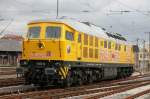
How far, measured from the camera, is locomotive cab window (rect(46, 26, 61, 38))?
75.5 ft

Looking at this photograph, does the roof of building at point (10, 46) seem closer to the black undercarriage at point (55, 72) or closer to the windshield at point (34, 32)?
the black undercarriage at point (55, 72)

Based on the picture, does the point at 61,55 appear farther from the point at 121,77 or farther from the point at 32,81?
the point at 121,77

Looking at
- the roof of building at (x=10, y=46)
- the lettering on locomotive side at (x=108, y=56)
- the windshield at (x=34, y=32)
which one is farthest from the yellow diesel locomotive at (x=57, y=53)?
the roof of building at (x=10, y=46)

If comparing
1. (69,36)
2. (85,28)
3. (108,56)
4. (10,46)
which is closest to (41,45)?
(69,36)

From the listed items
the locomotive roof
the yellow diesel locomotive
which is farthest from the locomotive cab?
the locomotive roof

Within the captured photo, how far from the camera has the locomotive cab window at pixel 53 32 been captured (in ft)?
75.5

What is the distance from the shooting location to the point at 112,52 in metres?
31.5

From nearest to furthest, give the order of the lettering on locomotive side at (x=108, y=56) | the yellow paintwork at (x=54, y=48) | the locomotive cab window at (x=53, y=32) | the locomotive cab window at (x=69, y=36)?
the yellow paintwork at (x=54, y=48)
the locomotive cab window at (x=53, y=32)
the locomotive cab window at (x=69, y=36)
the lettering on locomotive side at (x=108, y=56)

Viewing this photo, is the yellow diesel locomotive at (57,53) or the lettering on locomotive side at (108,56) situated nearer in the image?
the yellow diesel locomotive at (57,53)

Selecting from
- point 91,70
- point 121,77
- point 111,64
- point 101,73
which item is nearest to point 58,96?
point 91,70

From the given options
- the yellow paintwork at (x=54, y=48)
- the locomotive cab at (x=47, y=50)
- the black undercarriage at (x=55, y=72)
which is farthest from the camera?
the yellow paintwork at (x=54, y=48)

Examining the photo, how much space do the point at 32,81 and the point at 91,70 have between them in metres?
4.94

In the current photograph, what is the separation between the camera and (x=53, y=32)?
2314cm

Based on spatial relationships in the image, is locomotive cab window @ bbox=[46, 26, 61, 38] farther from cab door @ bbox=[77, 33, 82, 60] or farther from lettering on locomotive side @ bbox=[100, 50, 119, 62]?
lettering on locomotive side @ bbox=[100, 50, 119, 62]
